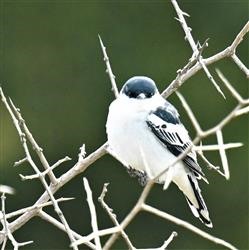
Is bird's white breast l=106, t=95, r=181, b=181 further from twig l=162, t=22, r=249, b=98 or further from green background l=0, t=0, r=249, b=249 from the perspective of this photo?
green background l=0, t=0, r=249, b=249

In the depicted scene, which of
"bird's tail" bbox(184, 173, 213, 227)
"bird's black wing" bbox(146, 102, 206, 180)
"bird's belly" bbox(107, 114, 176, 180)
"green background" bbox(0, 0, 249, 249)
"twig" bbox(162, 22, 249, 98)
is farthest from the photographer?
→ "green background" bbox(0, 0, 249, 249)

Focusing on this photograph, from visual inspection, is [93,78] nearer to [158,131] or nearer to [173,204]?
[173,204]

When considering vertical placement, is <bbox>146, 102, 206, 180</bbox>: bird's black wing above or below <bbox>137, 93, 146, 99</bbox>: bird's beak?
below

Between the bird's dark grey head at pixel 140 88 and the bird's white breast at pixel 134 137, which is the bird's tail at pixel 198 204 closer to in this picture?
the bird's white breast at pixel 134 137

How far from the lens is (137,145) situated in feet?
10.7

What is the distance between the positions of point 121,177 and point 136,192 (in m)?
0.24

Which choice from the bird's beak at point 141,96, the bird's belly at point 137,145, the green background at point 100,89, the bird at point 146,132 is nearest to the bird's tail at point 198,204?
the bird at point 146,132

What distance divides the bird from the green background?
5.10 meters

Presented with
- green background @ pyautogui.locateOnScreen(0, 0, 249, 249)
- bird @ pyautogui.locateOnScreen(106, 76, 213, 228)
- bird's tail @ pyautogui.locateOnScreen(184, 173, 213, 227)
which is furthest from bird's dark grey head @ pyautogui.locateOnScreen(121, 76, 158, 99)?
green background @ pyautogui.locateOnScreen(0, 0, 249, 249)

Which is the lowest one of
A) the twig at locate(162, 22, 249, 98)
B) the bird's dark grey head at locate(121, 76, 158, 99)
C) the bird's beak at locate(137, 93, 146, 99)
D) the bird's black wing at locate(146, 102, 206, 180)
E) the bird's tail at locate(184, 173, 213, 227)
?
the bird's tail at locate(184, 173, 213, 227)

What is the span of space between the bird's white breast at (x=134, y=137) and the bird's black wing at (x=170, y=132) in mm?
19

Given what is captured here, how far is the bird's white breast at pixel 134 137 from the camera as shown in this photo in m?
3.24

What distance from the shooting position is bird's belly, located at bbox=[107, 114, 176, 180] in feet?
10.6

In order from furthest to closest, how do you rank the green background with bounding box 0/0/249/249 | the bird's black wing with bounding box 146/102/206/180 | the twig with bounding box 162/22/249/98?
1. the green background with bounding box 0/0/249/249
2. the bird's black wing with bounding box 146/102/206/180
3. the twig with bounding box 162/22/249/98
